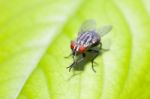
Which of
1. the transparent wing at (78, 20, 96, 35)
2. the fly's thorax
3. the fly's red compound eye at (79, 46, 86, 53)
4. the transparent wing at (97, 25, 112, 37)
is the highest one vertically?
the transparent wing at (78, 20, 96, 35)

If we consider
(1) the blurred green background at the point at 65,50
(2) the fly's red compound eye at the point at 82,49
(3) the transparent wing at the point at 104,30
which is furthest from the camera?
(2) the fly's red compound eye at the point at 82,49

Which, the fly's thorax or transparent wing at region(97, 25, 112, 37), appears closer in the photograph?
transparent wing at region(97, 25, 112, 37)

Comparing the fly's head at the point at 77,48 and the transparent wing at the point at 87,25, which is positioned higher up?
the transparent wing at the point at 87,25

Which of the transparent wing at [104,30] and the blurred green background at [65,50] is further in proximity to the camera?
the transparent wing at [104,30]

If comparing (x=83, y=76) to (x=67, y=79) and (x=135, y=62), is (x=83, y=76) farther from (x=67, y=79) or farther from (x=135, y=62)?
(x=135, y=62)

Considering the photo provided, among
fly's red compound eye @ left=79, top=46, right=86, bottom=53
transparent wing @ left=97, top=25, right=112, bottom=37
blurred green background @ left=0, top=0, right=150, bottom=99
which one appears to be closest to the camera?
blurred green background @ left=0, top=0, right=150, bottom=99

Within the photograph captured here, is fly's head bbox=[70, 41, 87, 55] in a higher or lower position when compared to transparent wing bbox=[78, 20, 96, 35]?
lower

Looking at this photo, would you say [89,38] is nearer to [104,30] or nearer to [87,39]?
[87,39]

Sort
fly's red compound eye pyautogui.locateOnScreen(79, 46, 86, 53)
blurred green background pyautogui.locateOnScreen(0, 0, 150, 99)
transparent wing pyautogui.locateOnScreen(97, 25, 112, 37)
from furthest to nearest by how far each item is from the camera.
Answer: fly's red compound eye pyautogui.locateOnScreen(79, 46, 86, 53)
transparent wing pyautogui.locateOnScreen(97, 25, 112, 37)
blurred green background pyautogui.locateOnScreen(0, 0, 150, 99)
